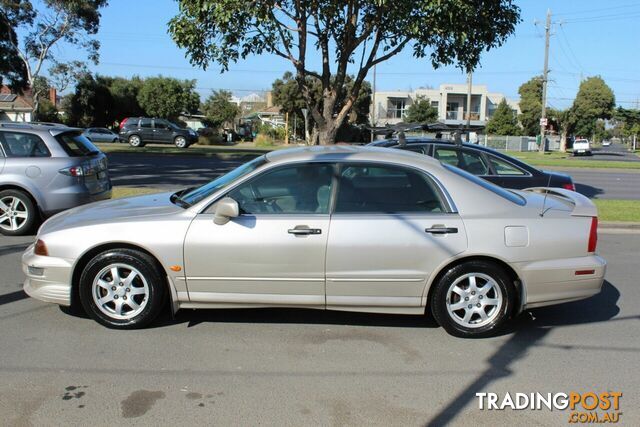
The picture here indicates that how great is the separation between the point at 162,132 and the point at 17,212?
2897 cm

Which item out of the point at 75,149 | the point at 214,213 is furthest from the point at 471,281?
the point at 75,149

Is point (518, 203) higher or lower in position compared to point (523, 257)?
higher

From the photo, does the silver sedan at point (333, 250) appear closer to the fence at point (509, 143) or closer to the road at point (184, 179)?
the road at point (184, 179)

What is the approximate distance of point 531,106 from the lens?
2734 inches

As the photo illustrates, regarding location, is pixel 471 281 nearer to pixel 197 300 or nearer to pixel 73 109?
pixel 197 300

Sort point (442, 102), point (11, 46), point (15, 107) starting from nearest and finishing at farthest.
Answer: point (11, 46) < point (15, 107) < point (442, 102)

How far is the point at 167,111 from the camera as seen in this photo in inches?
2251

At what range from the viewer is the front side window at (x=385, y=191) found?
15.8 feet

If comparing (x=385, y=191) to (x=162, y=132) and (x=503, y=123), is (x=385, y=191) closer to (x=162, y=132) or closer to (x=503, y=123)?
(x=162, y=132)

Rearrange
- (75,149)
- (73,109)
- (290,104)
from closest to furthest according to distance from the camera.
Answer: (75,149), (73,109), (290,104)

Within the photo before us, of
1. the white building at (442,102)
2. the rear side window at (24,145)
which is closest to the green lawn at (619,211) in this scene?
the rear side window at (24,145)

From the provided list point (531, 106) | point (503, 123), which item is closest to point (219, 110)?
point (503, 123)

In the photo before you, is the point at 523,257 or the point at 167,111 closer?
the point at 523,257

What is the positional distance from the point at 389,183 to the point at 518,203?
3.72 ft
